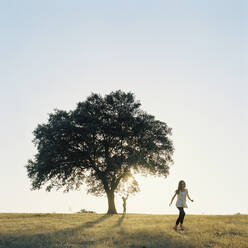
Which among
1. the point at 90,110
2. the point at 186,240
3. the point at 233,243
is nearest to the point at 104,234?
the point at 186,240

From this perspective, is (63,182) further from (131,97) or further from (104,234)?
(104,234)

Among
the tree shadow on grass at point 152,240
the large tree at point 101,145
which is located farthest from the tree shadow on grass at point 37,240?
the large tree at point 101,145

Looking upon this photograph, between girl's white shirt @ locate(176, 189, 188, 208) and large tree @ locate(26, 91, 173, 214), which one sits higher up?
large tree @ locate(26, 91, 173, 214)

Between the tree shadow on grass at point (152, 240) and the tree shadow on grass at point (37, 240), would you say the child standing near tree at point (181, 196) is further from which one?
the tree shadow on grass at point (37, 240)

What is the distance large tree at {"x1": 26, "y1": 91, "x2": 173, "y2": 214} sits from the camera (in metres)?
45.5

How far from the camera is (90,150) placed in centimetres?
4634

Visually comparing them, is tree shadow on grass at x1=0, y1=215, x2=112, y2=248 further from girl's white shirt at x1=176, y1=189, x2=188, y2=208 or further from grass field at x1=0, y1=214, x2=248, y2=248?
girl's white shirt at x1=176, y1=189, x2=188, y2=208

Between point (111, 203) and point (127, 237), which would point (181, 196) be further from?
point (111, 203)

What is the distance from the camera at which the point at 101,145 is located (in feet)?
152

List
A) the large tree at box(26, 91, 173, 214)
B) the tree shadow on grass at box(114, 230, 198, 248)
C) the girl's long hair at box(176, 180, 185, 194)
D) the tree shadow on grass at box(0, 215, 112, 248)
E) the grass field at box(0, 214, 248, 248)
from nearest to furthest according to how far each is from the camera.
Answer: the tree shadow on grass at box(114, 230, 198, 248)
the grass field at box(0, 214, 248, 248)
the tree shadow on grass at box(0, 215, 112, 248)
the girl's long hair at box(176, 180, 185, 194)
the large tree at box(26, 91, 173, 214)

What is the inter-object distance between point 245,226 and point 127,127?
21.3 meters

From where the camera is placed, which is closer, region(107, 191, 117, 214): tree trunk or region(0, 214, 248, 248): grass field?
region(0, 214, 248, 248): grass field

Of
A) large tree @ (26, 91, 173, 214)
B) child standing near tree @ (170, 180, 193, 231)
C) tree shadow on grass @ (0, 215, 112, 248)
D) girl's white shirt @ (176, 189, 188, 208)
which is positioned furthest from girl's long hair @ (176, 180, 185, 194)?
large tree @ (26, 91, 173, 214)


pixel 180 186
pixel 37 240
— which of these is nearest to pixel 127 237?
pixel 180 186
